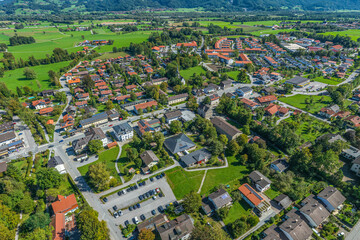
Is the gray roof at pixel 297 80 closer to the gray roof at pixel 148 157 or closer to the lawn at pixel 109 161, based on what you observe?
the gray roof at pixel 148 157

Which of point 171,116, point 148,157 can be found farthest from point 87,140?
point 171,116

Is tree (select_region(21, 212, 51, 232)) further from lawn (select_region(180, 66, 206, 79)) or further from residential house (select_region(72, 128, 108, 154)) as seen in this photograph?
lawn (select_region(180, 66, 206, 79))

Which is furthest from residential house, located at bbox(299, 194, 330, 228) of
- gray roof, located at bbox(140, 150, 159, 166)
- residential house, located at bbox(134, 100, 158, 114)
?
residential house, located at bbox(134, 100, 158, 114)

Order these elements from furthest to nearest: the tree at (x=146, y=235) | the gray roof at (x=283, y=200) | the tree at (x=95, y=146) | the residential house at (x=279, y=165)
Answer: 1. the tree at (x=95, y=146)
2. the residential house at (x=279, y=165)
3. the gray roof at (x=283, y=200)
4. the tree at (x=146, y=235)

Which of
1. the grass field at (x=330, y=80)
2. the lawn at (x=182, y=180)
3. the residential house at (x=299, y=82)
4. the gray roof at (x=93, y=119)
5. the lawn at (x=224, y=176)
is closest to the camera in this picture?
Result: the lawn at (x=182, y=180)

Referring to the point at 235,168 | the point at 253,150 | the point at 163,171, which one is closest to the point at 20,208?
the point at 163,171

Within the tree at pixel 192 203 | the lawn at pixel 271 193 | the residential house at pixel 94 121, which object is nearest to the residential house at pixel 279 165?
the lawn at pixel 271 193
